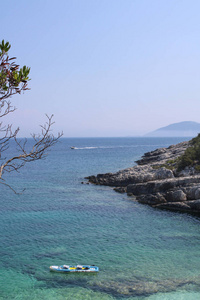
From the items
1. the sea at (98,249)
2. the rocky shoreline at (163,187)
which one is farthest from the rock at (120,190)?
the sea at (98,249)

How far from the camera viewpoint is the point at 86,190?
57094 mm

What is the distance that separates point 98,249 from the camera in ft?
94.4

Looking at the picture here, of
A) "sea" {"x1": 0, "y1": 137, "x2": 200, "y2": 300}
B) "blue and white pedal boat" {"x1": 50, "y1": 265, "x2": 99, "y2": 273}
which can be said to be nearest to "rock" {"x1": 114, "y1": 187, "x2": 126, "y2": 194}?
"sea" {"x1": 0, "y1": 137, "x2": 200, "y2": 300}

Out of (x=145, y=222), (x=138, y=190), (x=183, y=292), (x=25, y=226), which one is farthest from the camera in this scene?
(x=138, y=190)

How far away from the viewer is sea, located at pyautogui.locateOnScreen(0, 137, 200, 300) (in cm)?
2181

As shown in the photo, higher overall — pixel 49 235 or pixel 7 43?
pixel 7 43

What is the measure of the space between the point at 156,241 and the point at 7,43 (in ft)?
87.0

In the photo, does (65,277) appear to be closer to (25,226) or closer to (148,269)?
(148,269)

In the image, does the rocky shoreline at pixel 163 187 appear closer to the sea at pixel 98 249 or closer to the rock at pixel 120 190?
the rock at pixel 120 190

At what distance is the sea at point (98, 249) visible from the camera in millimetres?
21812

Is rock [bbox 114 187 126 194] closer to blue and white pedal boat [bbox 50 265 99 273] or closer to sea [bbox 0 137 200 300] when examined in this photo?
sea [bbox 0 137 200 300]

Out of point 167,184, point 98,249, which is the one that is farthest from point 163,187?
point 98,249

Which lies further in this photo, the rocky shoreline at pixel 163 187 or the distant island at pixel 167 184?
the distant island at pixel 167 184

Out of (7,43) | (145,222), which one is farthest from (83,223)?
(7,43)
